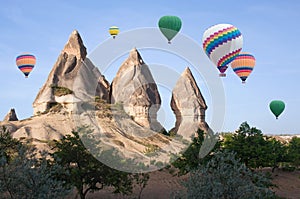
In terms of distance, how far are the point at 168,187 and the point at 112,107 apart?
36.0 metres

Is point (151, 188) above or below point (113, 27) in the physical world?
below

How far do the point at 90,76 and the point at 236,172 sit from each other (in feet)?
199

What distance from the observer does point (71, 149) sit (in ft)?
73.8

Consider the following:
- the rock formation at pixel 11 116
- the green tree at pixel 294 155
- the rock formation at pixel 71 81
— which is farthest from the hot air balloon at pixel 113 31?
the green tree at pixel 294 155

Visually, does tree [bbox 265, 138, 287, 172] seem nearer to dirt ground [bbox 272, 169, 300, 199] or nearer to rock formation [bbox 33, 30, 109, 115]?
dirt ground [bbox 272, 169, 300, 199]

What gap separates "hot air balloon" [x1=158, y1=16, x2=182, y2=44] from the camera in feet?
148

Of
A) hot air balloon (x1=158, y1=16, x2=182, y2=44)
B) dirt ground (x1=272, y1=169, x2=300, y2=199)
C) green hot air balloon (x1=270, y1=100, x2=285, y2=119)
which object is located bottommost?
dirt ground (x1=272, y1=169, x2=300, y2=199)

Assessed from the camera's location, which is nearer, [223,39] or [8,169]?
[8,169]

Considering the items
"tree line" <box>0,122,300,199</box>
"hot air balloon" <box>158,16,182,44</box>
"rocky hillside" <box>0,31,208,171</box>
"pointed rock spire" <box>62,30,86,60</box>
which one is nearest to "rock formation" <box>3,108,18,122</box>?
"rocky hillside" <box>0,31,208,171</box>

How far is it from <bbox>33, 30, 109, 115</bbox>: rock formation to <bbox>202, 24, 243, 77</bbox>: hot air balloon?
1086 inches

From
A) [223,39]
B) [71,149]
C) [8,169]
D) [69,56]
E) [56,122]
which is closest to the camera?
[8,169]

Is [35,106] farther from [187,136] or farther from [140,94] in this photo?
[187,136]

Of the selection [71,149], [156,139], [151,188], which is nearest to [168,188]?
[151,188]

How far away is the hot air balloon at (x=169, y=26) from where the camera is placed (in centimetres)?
4506
